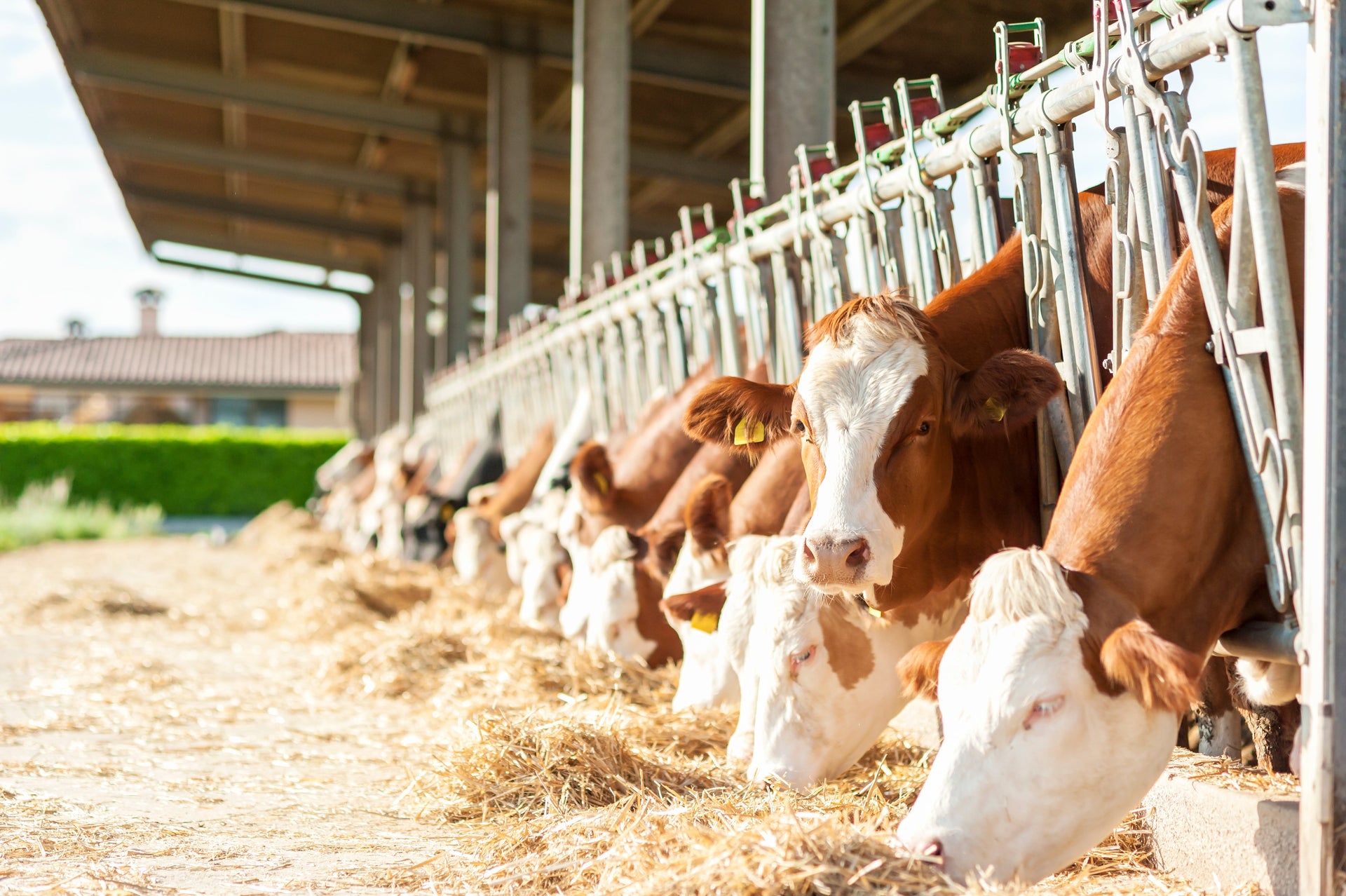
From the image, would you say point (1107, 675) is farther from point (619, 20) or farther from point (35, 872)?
point (619, 20)

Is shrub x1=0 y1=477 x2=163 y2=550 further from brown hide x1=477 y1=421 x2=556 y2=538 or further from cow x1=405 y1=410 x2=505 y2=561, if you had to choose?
brown hide x1=477 y1=421 x2=556 y2=538

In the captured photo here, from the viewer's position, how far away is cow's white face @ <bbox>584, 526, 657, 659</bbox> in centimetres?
520

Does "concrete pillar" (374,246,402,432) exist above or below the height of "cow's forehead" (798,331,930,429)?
above

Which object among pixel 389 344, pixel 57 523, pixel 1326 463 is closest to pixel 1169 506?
pixel 1326 463

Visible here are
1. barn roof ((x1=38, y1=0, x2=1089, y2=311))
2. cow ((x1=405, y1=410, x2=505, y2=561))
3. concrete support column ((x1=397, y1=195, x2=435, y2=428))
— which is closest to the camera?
cow ((x1=405, y1=410, x2=505, y2=561))

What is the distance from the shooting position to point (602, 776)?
341cm

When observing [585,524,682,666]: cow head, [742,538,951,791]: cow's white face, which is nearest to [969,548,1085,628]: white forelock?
[742,538,951,791]: cow's white face

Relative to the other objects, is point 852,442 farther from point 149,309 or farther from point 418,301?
point 149,309

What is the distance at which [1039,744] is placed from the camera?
2.24 m

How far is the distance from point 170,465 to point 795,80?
1057 inches

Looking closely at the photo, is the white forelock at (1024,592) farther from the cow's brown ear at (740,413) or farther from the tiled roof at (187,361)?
the tiled roof at (187,361)

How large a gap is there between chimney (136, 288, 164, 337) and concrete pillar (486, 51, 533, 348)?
5247cm

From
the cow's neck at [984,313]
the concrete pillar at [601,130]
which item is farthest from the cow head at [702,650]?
the concrete pillar at [601,130]

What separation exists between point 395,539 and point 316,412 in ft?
124
